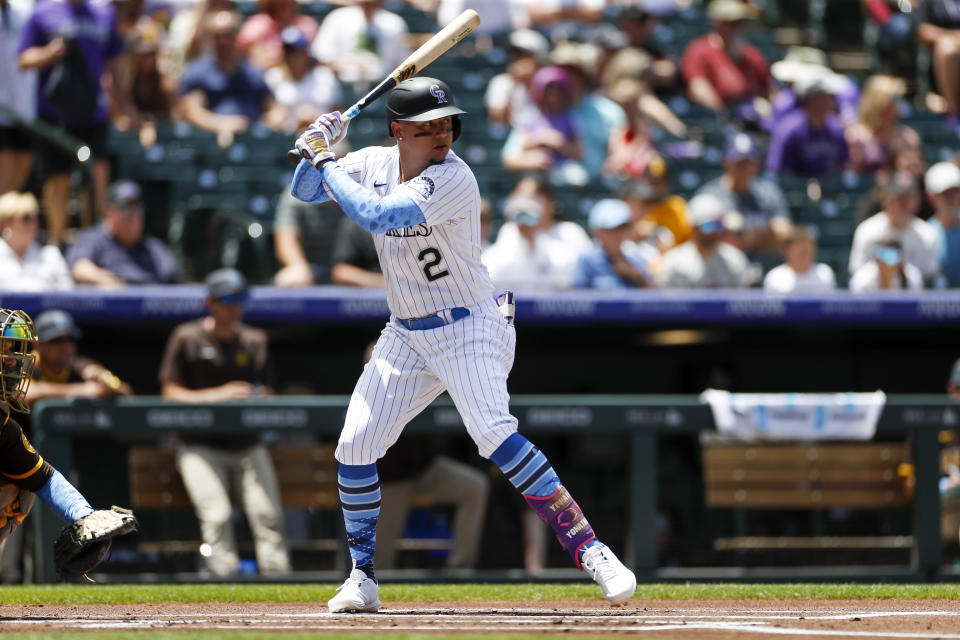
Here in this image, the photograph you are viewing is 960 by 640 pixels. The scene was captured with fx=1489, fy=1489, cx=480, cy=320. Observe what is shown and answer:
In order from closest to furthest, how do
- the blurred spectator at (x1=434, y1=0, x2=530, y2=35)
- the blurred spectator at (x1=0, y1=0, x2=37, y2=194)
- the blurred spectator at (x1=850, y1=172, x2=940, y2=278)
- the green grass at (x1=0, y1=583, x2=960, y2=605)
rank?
the green grass at (x1=0, y1=583, x2=960, y2=605) < the blurred spectator at (x1=850, y1=172, x2=940, y2=278) < the blurred spectator at (x1=0, y1=0, x2=37, y2=194) < the blurred spectator at (x1=434, y1=0, x2=530, y2=35)

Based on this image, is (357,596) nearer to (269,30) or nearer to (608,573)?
(608,573)

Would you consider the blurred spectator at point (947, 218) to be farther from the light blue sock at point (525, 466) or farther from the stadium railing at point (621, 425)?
the light blue sock at point (525, 466)

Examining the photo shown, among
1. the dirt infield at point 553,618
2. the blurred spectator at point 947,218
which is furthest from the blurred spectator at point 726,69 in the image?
the dirt infield at point 553,618

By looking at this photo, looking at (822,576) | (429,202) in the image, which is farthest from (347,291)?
(429,202)

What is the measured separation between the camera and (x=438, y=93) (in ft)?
15.6

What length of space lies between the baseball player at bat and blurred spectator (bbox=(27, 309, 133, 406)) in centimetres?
273

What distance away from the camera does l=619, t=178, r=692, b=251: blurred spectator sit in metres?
9.34

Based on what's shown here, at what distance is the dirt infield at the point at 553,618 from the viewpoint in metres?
4.20

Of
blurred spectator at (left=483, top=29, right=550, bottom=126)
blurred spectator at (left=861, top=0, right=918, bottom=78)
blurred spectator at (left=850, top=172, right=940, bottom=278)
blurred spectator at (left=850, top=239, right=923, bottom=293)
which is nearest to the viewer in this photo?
blurred spectator at (left=850, top=239, right=923, bottom=293)

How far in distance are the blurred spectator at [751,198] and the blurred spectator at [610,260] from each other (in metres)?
1.14

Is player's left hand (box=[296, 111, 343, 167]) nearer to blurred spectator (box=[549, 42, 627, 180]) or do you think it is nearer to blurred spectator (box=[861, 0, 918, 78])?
blurred spectator (box=[549, 42, 627, 180])

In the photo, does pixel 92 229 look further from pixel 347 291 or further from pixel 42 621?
pixel 42 621

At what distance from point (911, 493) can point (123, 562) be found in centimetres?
404

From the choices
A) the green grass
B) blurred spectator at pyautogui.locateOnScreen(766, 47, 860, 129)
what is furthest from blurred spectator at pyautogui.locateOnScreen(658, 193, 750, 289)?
the green grass
